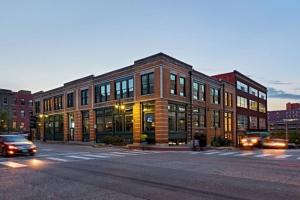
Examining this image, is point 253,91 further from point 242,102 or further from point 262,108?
point 242,102

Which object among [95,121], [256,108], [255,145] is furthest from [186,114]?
[256,108]

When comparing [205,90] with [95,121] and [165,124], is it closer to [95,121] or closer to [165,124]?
[165,124]

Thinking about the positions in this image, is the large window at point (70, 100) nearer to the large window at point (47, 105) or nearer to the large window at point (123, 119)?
the large window at point (47, 105)

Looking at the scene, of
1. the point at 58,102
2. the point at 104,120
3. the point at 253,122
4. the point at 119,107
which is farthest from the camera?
the point at 253,122

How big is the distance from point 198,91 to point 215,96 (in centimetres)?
674

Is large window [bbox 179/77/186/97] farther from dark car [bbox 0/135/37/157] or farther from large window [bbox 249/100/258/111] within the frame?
large window [bbox 249/100/258/111]

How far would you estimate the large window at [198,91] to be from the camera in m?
42.8

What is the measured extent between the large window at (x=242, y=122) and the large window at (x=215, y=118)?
444 inches

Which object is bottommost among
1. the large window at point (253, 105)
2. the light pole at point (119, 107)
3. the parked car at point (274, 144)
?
the parked car at point (274, 144)

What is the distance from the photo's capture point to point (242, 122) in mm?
62438

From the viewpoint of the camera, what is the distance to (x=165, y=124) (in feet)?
119

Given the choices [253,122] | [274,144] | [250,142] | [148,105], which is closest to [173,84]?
[148,105]

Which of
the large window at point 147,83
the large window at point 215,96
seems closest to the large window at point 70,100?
the large window at point 147,83

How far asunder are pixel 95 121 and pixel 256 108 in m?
40.5
